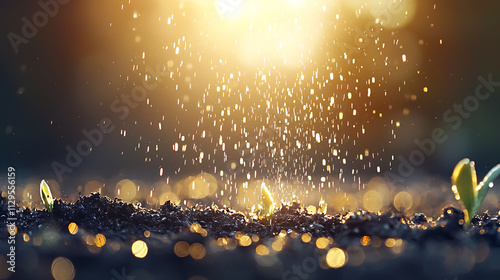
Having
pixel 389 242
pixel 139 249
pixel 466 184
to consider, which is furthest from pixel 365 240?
pixel 139 249

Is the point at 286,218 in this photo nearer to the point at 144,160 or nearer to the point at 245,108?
the point at 245,108

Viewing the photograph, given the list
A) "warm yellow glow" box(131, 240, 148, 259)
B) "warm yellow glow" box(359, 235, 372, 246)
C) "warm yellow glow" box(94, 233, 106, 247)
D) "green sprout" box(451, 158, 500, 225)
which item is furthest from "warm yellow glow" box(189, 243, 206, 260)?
Result: "green sprout" box(451, 158, 500, 225)

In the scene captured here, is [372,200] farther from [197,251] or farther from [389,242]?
[197,251]

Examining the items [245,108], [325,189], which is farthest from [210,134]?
[325,189]

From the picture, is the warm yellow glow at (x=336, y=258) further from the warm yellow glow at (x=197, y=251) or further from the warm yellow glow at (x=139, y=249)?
the warm yellow glow at (x=139, y=249)

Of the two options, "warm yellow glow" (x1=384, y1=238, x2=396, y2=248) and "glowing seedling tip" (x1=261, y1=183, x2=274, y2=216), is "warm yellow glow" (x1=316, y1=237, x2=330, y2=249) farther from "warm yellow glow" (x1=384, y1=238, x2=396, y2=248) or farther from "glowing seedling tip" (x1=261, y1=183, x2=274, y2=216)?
"glowing seedling tip" (x1=261, y1=183, x2=274, y2=216)

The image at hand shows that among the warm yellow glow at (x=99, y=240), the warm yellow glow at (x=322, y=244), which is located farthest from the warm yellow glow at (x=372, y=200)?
the warm yellow glow at (x=99, y=240)

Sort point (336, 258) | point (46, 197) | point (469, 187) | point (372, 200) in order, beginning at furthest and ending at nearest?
point (372, 200), point (46, 197), point (469, 187), point (336, 258)
